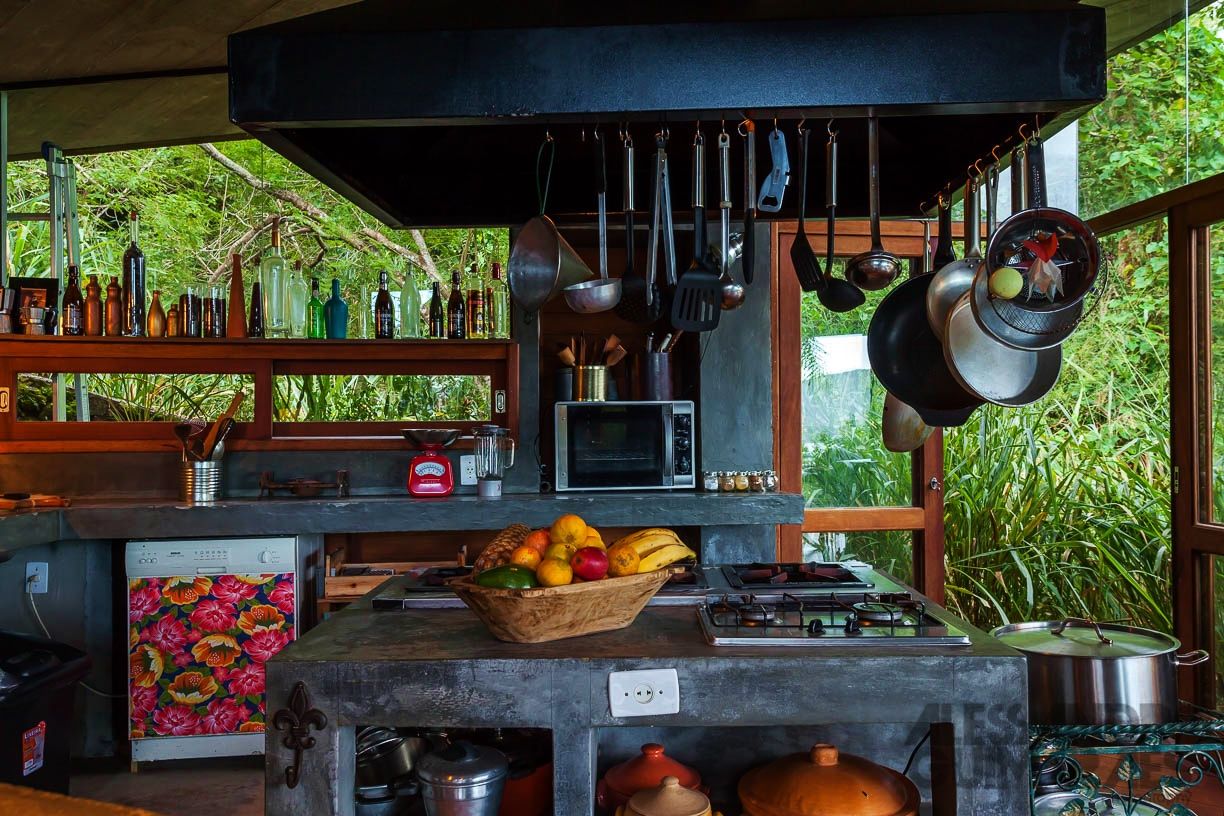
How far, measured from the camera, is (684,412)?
13.0 feet

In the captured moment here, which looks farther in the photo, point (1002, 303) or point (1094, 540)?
point (1094, 540)

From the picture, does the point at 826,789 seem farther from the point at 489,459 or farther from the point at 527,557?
the point at 489,459

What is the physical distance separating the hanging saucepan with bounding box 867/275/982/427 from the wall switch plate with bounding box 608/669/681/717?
1.00 m

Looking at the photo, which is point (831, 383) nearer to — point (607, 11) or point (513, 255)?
point (513, 255)

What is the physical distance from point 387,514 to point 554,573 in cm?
209

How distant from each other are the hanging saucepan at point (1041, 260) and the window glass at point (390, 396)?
2.87 meters

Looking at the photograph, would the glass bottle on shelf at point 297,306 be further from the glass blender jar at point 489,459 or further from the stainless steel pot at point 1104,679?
the stainless steel pot at point 1104,679

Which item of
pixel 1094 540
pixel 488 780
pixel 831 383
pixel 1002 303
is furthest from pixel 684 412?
pixel 488 780

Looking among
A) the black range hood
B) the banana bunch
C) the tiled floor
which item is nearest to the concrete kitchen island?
the banana bunch

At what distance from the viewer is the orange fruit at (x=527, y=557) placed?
1.72 m

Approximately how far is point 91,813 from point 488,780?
136cm

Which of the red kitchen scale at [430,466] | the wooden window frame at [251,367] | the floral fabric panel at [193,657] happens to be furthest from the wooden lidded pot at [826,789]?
the wooden window frame at [251,367]

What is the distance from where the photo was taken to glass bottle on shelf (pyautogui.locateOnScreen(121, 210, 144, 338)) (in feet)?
12.7

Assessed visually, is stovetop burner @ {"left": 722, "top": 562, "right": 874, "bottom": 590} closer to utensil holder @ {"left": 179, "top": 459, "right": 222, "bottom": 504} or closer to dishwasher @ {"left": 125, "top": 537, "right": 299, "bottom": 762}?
dishwasher @ {"left": 125, "top": 537, "right": 299, "bottom": 762}
